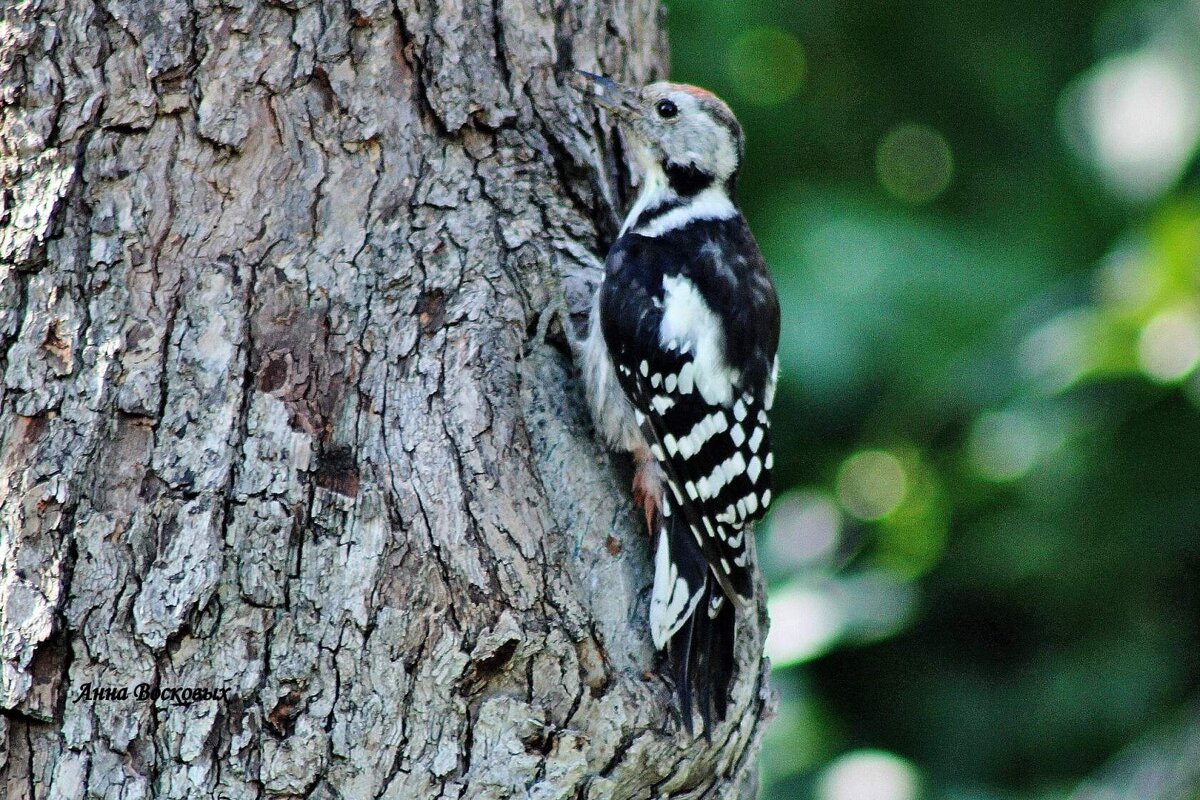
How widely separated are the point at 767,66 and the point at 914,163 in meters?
0.68

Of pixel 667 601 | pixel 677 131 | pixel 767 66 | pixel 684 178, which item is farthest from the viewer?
pixel 767 66

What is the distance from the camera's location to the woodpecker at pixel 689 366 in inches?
106

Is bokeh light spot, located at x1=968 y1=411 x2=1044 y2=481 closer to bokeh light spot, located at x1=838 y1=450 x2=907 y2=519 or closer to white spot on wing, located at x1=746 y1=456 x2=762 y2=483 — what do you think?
bokeh light spot, located at x1=838 y1=450 x2=907 y2=519

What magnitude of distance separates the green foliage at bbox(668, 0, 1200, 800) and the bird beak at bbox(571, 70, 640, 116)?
886 millimetres

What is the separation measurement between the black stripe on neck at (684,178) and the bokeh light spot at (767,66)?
1.00m

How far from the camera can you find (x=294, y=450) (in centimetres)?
245

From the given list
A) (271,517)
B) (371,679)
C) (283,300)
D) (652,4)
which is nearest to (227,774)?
(371,679)

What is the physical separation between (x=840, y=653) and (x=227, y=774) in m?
2.31

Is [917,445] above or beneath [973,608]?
above

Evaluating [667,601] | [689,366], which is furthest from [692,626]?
[689,366]

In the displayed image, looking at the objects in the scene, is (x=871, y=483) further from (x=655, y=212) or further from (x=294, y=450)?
(x=294, y=450)

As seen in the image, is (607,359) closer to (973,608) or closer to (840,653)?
(840,653)

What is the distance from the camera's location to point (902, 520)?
148 inches

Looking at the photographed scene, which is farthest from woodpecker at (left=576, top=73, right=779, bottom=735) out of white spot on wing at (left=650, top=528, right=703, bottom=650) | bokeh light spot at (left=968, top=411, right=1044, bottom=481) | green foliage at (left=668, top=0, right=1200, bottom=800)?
bokeh light spot at (left=968, top=411, right=1044, bottom=481)
